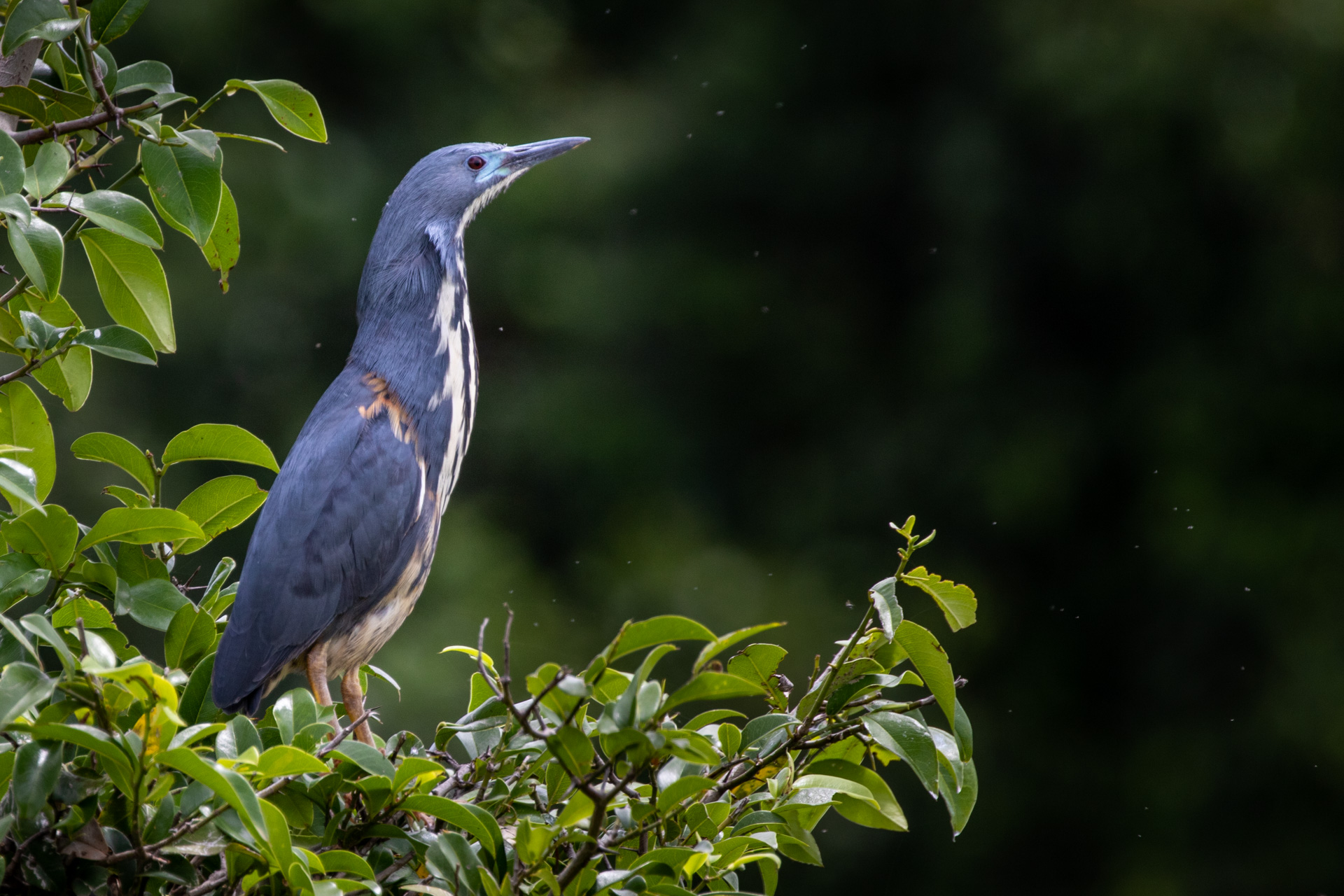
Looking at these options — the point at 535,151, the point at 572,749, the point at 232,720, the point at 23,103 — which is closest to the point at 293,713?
the point at 232,720

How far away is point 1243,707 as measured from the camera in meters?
4.64

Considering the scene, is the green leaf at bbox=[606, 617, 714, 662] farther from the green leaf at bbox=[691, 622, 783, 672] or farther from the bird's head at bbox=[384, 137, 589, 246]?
the bird's head at bbox=[384, 137, 589, 246]

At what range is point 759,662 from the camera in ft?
3.67

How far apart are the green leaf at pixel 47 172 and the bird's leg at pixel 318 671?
89cm

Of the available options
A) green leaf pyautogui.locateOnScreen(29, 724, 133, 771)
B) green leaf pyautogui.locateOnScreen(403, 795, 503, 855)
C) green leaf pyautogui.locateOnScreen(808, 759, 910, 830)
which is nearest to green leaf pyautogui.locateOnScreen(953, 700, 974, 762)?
green leaf pyautogui.locateOnScreen(808, 759, 910, 830)

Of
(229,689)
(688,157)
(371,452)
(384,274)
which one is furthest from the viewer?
(688,157)

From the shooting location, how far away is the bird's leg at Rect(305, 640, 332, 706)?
1.81 meters

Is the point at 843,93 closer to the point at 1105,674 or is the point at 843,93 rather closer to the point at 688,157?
the point at 688,157

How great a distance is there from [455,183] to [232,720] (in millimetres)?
1358

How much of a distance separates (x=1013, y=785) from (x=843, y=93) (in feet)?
8.93

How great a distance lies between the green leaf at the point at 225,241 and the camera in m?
1.30

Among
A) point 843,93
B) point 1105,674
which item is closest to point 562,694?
point 1105,674

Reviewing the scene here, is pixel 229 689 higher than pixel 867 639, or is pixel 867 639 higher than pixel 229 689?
pixel 867 639

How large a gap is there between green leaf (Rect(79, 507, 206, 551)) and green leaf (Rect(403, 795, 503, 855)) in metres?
0.26
